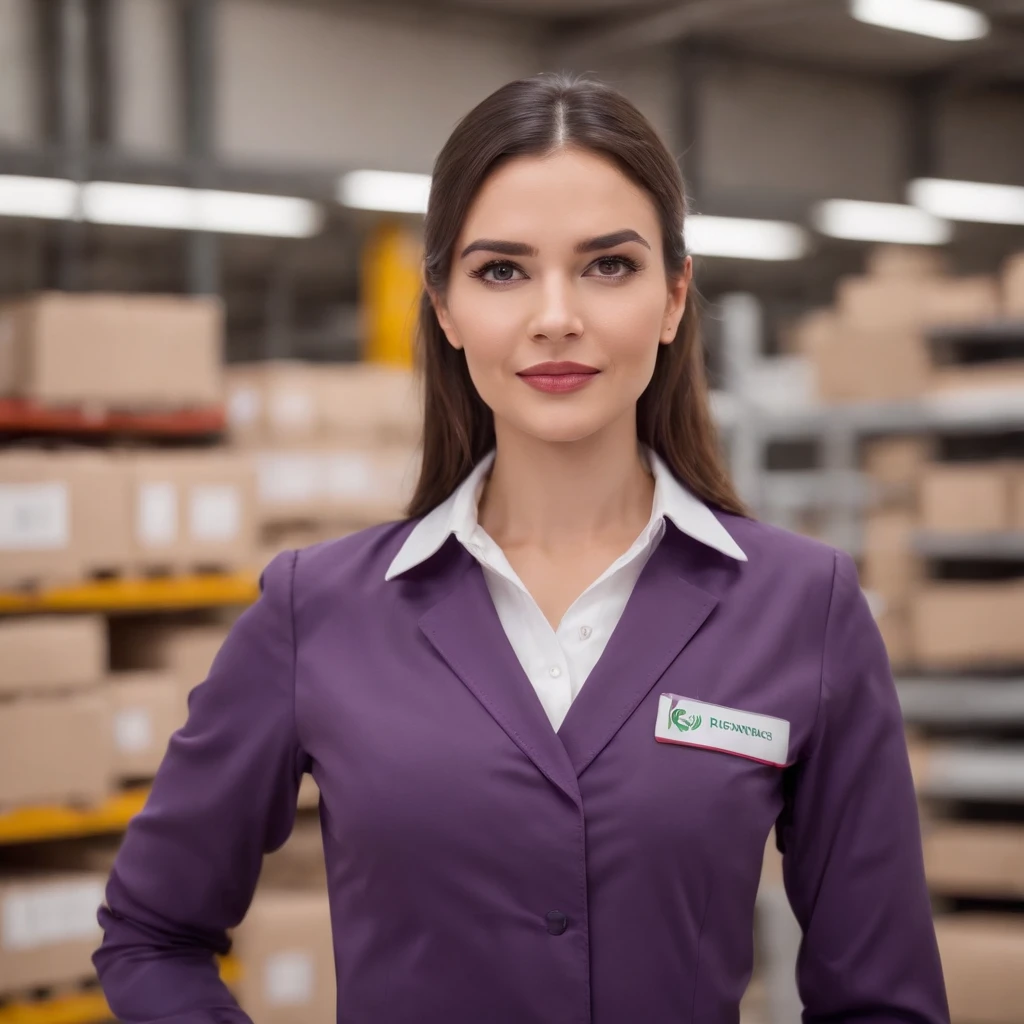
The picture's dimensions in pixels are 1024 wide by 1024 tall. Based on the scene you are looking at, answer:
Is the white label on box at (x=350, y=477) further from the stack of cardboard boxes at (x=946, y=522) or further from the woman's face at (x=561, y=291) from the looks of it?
the woman's face at (x=561, y=291)

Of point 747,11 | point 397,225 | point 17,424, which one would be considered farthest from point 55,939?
point 747,11

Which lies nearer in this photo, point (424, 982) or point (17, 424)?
point (424, 982)

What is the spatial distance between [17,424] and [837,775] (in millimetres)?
3809

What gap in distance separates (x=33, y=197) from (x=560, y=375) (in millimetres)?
5801

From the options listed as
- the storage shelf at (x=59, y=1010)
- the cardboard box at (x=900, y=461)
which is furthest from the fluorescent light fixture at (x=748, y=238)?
the storage shelf at (x=59, y=1010)

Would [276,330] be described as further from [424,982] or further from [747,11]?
[424,982]

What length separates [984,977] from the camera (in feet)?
13.7

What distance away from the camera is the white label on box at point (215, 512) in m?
4.77

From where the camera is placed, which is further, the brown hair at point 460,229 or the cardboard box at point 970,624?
the cardboard box at point 970,624

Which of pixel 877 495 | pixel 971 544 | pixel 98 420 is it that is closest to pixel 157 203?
pixel 98 420

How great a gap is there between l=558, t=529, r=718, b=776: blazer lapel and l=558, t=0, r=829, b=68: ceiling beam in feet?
26.1

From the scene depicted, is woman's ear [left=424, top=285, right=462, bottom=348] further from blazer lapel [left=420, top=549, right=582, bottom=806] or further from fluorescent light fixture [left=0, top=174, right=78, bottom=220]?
fluorescent light fixture [left=0, top=174, right=78, bottom=220]

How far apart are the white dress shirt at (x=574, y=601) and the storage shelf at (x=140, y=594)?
3.13m

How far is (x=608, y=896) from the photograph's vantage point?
1388mm
